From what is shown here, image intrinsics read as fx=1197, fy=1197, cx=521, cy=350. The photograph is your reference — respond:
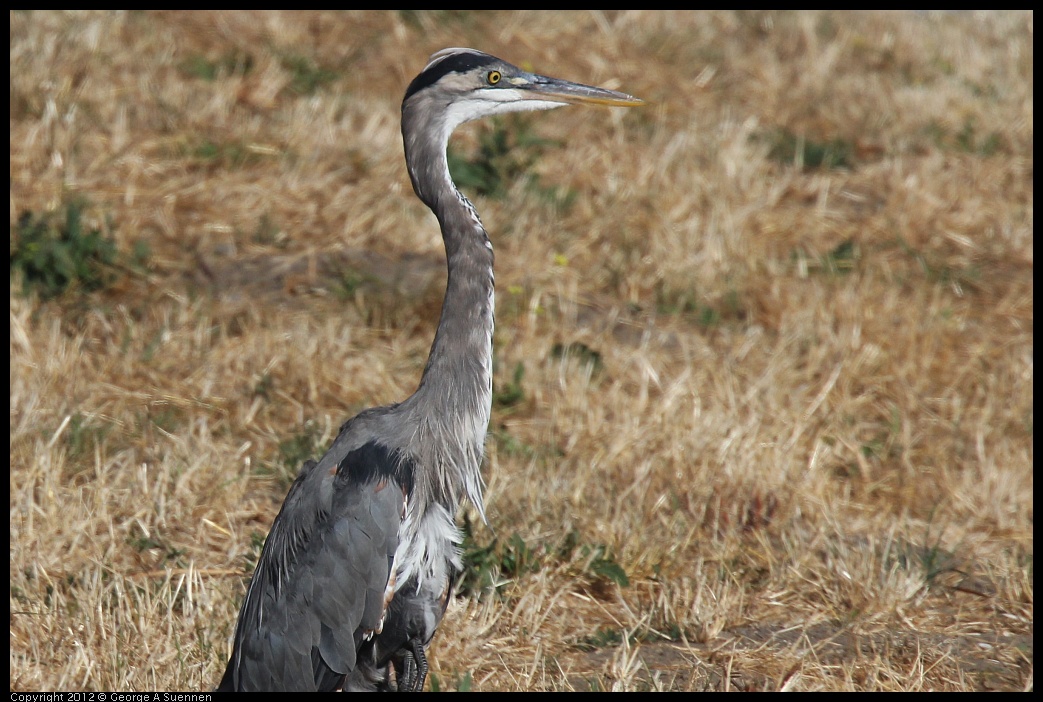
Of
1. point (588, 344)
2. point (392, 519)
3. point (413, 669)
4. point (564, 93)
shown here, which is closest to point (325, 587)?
point (392, 519)

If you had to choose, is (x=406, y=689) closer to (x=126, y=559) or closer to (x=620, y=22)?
(x=126, y=559)

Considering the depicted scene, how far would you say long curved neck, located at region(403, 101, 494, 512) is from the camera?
3301mm

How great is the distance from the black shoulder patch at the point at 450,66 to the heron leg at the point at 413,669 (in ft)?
5.11

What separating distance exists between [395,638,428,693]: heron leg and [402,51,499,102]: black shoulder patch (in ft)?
5.11

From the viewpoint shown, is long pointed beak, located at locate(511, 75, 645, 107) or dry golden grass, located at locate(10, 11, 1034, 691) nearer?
long pointed beak, located at locate(511, 75, 645, 107)

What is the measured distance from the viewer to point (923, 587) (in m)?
3.99

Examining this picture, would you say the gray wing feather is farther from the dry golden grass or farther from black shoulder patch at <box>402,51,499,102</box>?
black shoulder patch at <box>402,51,499,102</box>

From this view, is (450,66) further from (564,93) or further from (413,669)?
(413,669)

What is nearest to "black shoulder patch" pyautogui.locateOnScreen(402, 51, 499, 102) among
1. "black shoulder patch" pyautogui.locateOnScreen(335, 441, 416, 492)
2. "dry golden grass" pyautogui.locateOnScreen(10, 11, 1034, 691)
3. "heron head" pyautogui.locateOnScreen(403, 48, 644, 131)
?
"heron head" pyautogui.locateOnScreen(403, 48, 644, 131)

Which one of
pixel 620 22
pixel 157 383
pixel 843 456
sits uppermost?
pixel 620 22

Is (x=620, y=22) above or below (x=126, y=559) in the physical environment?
above

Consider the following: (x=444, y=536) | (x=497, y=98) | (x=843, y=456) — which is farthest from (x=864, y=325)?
(x=444, y=536)

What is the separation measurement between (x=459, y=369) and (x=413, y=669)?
0.83 metres

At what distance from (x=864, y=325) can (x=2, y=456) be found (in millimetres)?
3722
